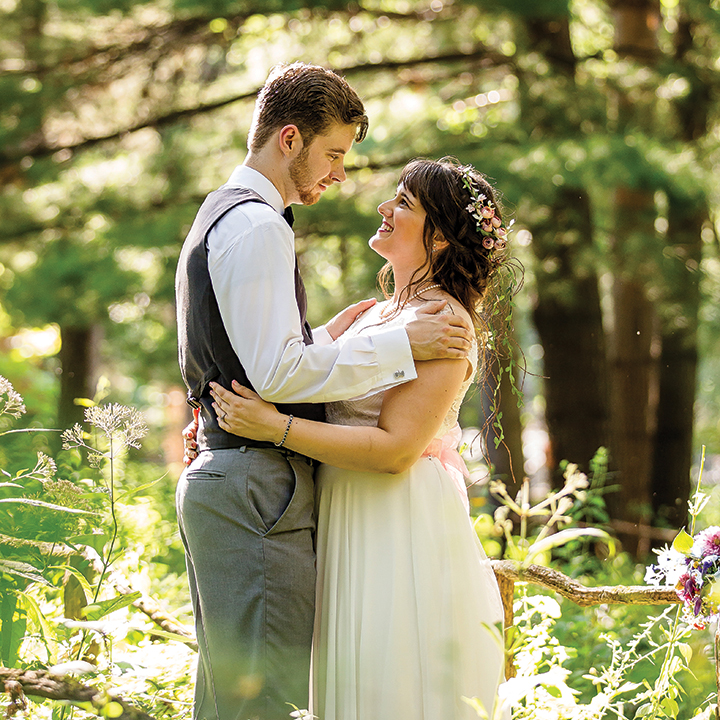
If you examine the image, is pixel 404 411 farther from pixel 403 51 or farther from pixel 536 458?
pixel 536 458

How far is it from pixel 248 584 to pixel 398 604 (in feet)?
1.41

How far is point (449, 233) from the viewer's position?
2480 mm

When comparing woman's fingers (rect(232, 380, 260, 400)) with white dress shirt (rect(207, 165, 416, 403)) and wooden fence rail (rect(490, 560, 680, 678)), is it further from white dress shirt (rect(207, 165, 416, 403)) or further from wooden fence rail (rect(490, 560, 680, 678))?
wooden fence rail (rect(490, 560, 680, 678))

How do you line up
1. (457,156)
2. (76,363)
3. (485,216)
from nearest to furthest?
(485,216) → (457,156) → (76,363)

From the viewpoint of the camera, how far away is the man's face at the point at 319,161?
2320mm

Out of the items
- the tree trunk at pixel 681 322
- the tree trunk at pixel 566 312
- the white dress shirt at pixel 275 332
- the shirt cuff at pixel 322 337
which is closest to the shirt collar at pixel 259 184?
the white dress shirt at pixel 275 332

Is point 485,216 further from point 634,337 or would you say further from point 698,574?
point 634,337

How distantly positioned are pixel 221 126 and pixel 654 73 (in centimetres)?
349

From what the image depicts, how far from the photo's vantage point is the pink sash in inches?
96.3

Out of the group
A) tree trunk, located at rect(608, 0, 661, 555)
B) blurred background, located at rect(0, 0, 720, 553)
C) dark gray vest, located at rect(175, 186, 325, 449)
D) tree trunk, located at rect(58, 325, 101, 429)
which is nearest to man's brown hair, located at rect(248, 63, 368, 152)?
dark gray vest, located at rect(175, 186, 325, 449)

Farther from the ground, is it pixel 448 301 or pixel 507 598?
pixel 448 301

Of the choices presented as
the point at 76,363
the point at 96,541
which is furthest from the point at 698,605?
the point at 76,363

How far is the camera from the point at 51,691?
1.64 metres

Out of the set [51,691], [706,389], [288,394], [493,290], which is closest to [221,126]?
[493,290]
